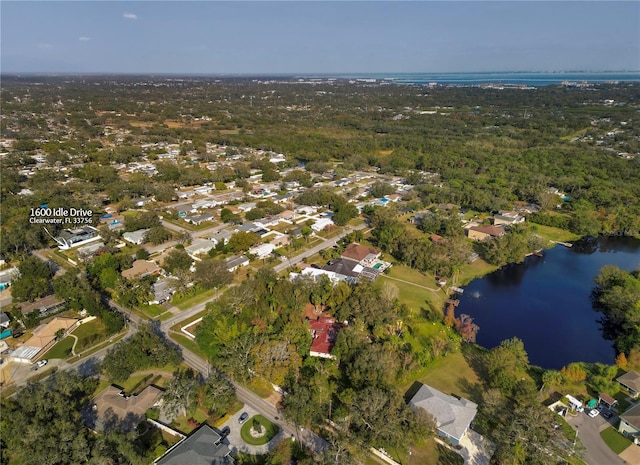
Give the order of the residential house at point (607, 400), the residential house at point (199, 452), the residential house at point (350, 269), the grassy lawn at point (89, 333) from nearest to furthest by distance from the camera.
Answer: the residential house at point (199, 452) < the residential house at point (607, 400) < the grassy lawn at point (89, 333) < the residential house at point (350, 269)

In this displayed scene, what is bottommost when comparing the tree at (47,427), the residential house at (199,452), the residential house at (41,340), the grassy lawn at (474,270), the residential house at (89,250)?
the grassy lawn at (474,270)

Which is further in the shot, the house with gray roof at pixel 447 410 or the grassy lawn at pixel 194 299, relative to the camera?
the grassy lawn at pixel 194 299

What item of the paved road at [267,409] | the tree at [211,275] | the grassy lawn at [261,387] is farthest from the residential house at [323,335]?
the tree at [211,275]

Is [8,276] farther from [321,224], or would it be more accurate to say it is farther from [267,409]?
[321,224]

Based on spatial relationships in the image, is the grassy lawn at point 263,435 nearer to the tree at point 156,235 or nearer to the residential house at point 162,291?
the residential house at point 162,291

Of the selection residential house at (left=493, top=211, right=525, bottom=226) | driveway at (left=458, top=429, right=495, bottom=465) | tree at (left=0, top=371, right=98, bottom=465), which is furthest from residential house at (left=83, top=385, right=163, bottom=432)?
residential house at (left=493, top=211, right=525, bottom=226)

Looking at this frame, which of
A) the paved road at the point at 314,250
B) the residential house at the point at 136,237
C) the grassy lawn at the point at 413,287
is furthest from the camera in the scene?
the residential house at the point at 136,237

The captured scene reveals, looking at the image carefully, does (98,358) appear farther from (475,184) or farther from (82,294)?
(475,184)

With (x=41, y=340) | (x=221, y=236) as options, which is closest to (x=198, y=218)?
(x=221, y=236)
